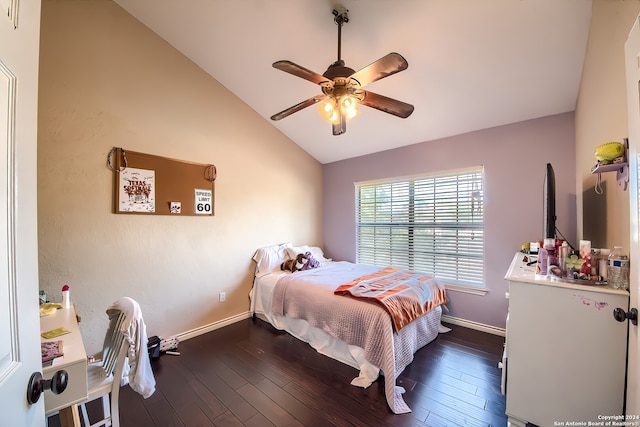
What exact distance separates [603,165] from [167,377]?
3.24m

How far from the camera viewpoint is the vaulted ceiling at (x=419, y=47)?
183 cm

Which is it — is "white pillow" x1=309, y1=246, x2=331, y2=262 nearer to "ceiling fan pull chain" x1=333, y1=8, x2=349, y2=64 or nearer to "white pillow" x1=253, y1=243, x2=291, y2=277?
"white pillow" x1=253, y1=243, x2=291, y2=277

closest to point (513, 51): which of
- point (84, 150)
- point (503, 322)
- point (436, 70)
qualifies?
point (436, 70)

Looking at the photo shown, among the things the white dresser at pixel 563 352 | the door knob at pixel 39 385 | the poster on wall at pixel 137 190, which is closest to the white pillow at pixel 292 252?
the poster on wall at pixel 137 190

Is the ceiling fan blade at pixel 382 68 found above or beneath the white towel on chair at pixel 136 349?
above

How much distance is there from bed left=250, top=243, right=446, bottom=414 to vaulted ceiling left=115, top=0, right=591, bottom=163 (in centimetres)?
210

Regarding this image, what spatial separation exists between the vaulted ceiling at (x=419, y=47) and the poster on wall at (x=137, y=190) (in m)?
1.48

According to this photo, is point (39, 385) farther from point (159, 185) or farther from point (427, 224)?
point (427, 224)

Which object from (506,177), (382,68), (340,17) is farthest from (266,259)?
(506,177)

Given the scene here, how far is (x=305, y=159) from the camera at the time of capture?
4.24 meters

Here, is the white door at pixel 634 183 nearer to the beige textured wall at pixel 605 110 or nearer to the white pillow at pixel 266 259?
the beige textured wall at pixel 605 110

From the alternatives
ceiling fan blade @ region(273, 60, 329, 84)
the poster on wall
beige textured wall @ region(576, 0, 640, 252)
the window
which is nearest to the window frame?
the window

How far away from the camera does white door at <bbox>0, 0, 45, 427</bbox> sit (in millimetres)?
562

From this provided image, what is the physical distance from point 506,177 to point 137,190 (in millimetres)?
3913
